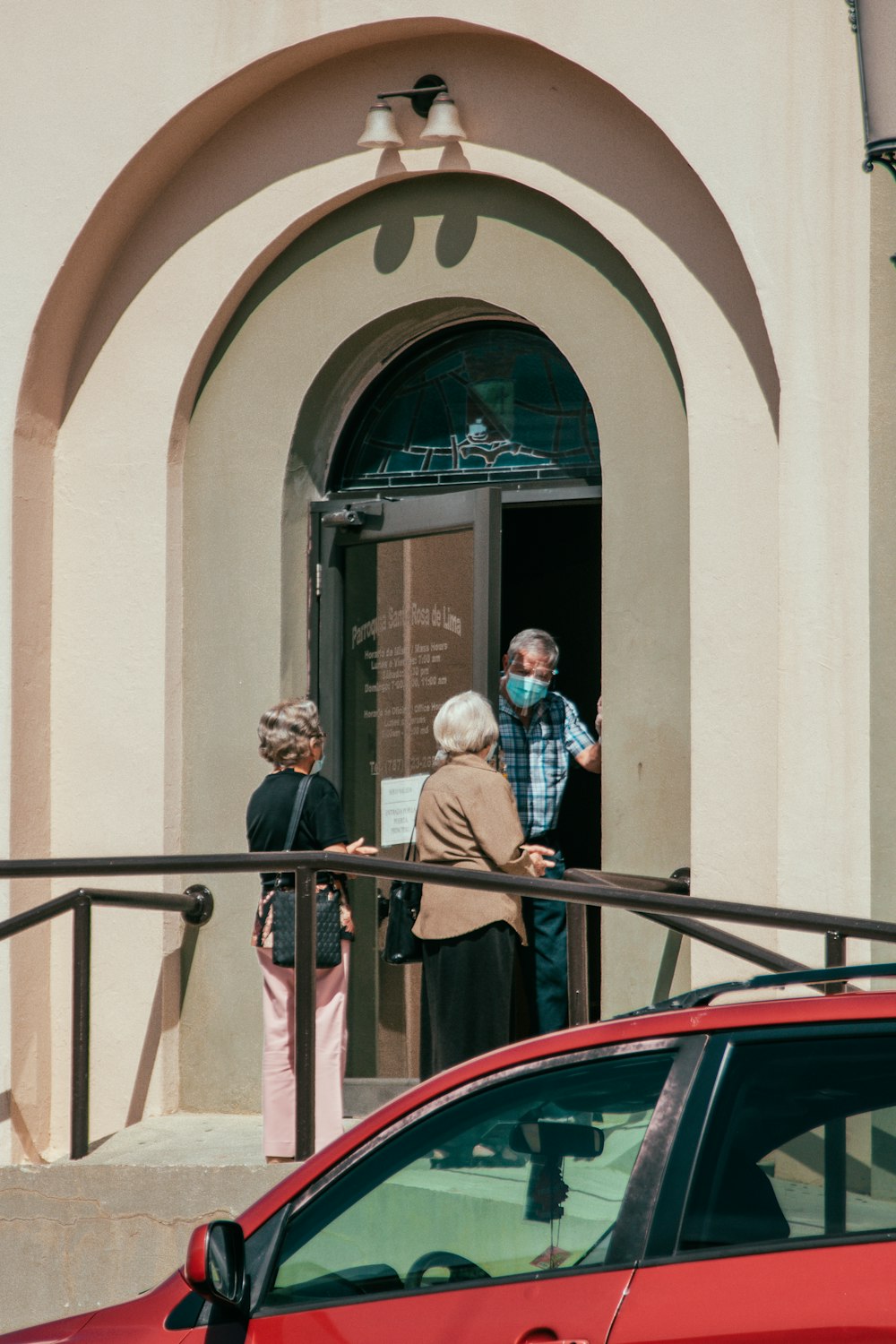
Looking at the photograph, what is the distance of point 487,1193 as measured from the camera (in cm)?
328

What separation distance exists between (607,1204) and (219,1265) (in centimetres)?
73

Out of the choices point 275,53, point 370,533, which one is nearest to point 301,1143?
point 370,533

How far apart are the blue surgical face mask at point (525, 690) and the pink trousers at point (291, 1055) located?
1530mm

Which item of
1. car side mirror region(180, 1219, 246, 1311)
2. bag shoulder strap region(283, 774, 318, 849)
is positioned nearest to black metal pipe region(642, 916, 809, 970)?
bag shoulder strap region(283, 774, 318, 849)

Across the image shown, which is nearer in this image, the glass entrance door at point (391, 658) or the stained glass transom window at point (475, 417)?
the glass entrance door at point (391, 658)

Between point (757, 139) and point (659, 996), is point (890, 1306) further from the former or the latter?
point (757, 139)

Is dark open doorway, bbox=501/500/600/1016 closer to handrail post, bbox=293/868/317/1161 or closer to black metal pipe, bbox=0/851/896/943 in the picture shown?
black metal pipe, bbox=0/851/896/943

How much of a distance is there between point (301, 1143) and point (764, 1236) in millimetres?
3613

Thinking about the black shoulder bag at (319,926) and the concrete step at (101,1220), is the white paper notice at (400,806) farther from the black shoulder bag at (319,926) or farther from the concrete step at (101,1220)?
the concrete step at (101,1220)

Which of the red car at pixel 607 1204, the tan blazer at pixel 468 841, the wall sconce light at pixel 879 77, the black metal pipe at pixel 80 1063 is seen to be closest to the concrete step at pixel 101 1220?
the black metal pipe at pixel 80 1063

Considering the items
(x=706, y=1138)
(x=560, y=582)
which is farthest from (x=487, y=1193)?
(x=560, y=582)

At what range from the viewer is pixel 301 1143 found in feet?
20.7

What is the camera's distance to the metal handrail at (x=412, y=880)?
576cm

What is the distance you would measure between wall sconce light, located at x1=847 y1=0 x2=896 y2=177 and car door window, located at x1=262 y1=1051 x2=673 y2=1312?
3438 mm
